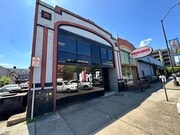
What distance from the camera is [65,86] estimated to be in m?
7.50

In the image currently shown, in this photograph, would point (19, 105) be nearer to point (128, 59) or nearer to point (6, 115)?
point (6, 115)

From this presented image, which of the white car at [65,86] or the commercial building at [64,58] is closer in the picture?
the commercial building at [64,58]

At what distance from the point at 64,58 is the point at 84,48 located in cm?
256

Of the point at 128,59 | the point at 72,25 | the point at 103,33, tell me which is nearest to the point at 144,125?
the point at 72,25

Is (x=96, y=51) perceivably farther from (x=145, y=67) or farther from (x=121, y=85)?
(x=145, y=67)

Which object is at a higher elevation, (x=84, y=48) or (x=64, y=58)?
(x=84, y=48)

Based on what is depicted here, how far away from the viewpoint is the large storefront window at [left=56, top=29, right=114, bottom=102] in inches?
297

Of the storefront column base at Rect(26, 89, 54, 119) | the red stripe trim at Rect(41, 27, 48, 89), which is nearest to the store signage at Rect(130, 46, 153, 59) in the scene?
the red stripe trim at Rect(41, 27, 48, 89)

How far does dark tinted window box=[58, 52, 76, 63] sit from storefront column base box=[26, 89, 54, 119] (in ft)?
7.81

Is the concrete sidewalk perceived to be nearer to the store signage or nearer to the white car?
the white car

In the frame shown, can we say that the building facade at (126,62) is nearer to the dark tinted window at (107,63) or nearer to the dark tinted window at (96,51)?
the dark tinted window at (107,63)

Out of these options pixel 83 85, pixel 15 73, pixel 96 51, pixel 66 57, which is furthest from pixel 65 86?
pixel 15 73

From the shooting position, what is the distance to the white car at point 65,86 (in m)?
7.18

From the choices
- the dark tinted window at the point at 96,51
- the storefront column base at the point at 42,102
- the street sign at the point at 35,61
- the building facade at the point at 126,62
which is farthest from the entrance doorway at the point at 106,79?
the street sign at the point at 35,61
